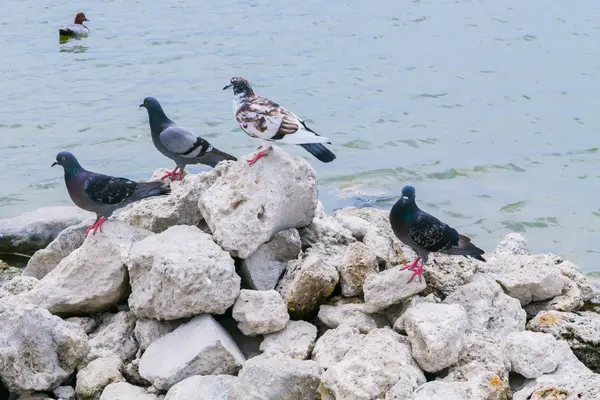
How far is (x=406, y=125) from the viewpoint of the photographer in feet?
43.5

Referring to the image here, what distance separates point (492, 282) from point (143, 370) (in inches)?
106

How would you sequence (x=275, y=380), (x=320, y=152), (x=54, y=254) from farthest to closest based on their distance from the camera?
(x=54, y=254)
(x=320, y=152)
(x=275, y=380)

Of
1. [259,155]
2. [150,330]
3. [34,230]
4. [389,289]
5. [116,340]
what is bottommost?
[34,230]

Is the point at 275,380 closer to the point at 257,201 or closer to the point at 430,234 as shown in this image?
the point at 257,201

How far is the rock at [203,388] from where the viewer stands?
503 cm

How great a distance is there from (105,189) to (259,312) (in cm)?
168

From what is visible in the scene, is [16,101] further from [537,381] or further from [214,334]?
[537,381]

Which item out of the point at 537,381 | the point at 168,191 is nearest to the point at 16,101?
the point at 168,191

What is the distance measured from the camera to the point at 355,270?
20.6 feet

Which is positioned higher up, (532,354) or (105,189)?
(105,189)

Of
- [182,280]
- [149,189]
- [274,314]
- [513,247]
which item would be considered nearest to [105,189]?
[149,189]

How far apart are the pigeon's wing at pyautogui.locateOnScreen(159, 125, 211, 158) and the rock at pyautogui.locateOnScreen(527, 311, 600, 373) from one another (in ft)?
10.8

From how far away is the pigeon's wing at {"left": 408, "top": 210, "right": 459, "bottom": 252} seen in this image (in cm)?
619

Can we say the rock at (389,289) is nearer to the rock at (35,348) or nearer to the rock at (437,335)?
the rock at (437,335)
